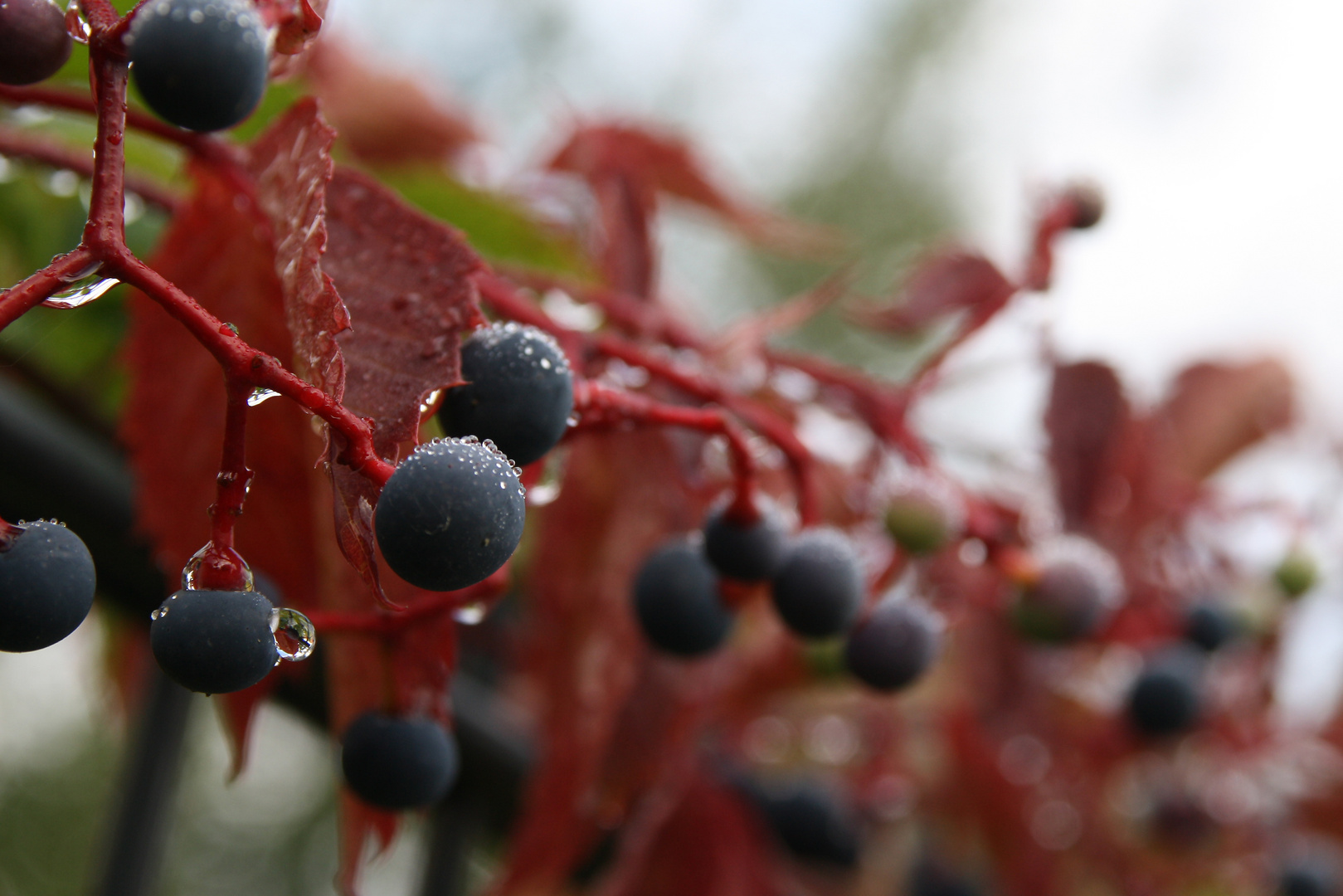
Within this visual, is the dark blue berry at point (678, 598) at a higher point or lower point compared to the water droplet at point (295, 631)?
lower

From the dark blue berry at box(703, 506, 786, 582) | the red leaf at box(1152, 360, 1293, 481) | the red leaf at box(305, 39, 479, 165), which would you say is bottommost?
the red leaf at box(305, 39, 479, 165)

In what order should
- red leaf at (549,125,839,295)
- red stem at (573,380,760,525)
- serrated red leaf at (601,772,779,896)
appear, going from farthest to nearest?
serrated red leaf at (601,772,779,896) → red leaf at (549,125,839,295) → red stem at (573,380,760,525)

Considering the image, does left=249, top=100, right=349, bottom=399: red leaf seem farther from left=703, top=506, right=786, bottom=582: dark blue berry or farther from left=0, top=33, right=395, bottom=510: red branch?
left=703, top=506, right=786, bottom=582: dark blue berry

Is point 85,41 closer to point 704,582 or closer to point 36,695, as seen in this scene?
point 704,582

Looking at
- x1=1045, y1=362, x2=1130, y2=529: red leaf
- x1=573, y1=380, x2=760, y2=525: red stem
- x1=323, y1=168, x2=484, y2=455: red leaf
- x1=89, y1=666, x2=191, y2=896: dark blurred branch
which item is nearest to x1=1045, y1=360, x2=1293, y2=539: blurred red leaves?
x1=1045, y1=362, x2=1130, y2=529: red leaf

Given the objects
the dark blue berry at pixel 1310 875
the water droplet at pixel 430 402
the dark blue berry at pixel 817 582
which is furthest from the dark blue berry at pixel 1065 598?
the dark blue berry at pixel 1310 875

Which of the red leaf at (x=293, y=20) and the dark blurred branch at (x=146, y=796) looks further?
the dark blurred branch at (x=146, y=796)

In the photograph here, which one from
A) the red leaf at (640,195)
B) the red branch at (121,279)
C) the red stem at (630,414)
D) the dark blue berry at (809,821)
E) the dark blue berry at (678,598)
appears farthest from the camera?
the dark blue berry at (809,821)

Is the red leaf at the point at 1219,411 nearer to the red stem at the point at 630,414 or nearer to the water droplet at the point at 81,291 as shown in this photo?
the red stem at the point at 630,414
